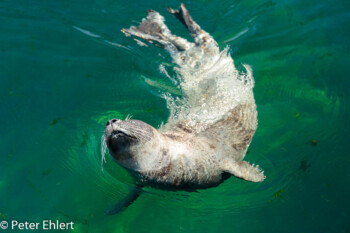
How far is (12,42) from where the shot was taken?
598cm

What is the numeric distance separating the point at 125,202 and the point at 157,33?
3.50 metres

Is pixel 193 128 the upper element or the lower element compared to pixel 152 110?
upper

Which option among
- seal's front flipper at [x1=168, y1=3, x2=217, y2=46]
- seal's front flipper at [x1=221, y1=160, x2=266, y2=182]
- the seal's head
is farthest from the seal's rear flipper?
the seal's head

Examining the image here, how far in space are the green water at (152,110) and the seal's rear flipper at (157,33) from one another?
8.4 inches

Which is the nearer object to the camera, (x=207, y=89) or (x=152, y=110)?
(x=207, y=89)

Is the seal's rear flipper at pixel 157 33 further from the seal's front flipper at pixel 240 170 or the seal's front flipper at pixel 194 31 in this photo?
the seal's front flipper at pixel 240 170

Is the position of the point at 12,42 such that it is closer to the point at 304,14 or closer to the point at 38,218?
the point at 38,218

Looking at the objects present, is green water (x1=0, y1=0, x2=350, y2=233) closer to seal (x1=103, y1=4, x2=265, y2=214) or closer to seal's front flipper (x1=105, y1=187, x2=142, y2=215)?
seal's front flipper (x1=105, y1=187, x2=142, y2=215)

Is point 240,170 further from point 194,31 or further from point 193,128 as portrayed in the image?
point 194,31

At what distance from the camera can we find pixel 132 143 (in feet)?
9.03

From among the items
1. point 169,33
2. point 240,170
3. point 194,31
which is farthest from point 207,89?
point 169,33

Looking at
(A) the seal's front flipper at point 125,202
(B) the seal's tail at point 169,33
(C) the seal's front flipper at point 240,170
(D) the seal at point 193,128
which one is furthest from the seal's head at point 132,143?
(B) the seal's tail at point 169,33

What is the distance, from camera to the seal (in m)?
2.92

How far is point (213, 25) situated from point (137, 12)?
1756 mm
